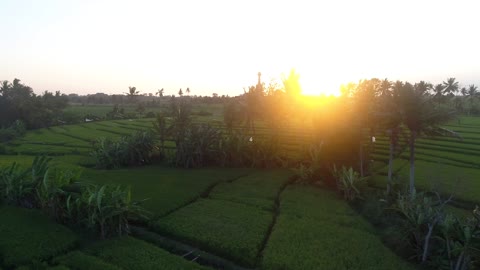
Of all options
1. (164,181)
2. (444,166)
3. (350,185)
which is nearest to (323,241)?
(350,185)

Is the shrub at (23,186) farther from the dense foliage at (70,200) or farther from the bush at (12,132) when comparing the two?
the bush at (12,132)

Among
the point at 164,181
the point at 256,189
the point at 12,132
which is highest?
the point at 12,132

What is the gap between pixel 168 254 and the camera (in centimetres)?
1052

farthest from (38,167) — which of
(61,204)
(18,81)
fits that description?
(18,81)

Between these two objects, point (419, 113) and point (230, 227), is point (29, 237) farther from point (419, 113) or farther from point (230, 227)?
point (419, 113)

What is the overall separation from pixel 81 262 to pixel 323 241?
7470 mm

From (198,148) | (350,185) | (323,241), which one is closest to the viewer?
(323,241)

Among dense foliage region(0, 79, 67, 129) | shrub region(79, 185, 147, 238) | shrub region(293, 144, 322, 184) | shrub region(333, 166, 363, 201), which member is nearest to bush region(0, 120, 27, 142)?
dense foliage region(0, 79, 67, 129)

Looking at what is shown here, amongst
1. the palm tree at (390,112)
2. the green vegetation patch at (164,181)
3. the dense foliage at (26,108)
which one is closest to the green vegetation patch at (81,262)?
the green vegetation patch at (164,181)

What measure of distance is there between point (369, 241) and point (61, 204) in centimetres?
1097

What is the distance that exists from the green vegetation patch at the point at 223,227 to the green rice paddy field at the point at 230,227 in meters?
0.03

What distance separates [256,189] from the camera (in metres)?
17.4

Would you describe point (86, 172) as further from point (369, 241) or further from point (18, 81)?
point (18, 81)

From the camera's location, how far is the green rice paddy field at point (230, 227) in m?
10.1
